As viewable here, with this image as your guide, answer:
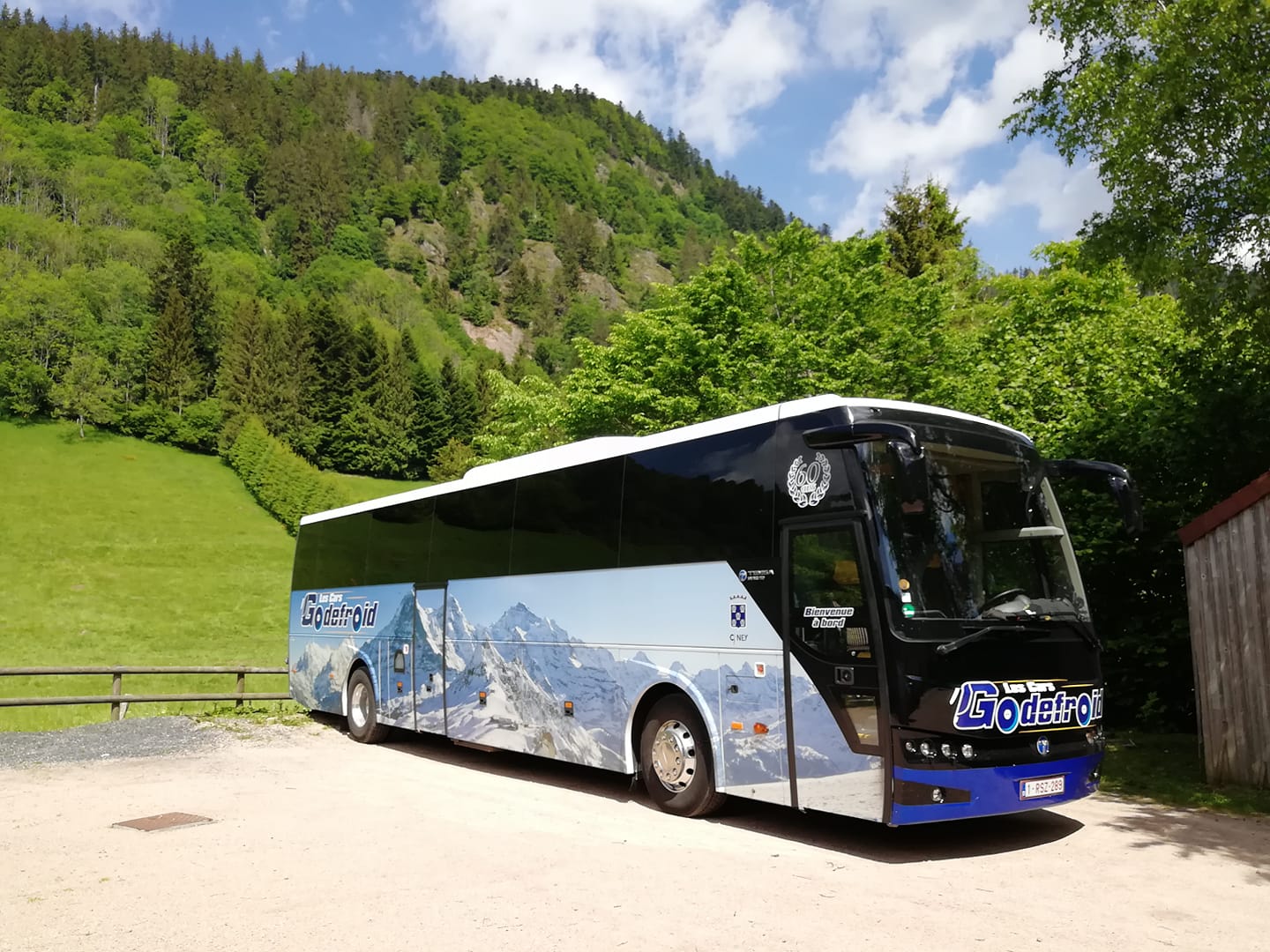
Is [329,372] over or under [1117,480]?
over

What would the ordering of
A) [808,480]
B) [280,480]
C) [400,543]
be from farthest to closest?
[280,480]
[400,543]
[808,480]

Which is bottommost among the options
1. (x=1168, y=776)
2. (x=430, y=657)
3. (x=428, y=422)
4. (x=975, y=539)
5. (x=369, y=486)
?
(x=1168, y=776)

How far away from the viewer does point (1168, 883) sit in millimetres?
6855

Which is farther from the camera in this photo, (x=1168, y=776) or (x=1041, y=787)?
(x=1168, y=776)

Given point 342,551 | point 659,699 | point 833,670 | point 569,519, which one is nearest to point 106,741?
point 342,551

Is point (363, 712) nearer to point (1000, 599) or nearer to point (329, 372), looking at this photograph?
point (1000, 599)

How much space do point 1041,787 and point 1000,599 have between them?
56.7 inches

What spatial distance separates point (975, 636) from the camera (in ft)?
24.7

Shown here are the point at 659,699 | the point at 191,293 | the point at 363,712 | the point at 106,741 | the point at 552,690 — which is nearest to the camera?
the point at 659,699

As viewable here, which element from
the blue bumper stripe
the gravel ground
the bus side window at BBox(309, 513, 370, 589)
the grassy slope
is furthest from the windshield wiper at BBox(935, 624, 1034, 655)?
the grassy slope

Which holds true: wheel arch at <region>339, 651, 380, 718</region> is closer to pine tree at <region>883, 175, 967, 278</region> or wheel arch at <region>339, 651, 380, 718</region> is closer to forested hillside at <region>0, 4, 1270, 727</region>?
forested hillside at <region>0, 4, 1270, 727</region>

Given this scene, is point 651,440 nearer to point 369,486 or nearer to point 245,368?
point 369,486

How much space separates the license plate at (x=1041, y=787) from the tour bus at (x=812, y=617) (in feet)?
0.04

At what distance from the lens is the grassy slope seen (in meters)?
37.1
